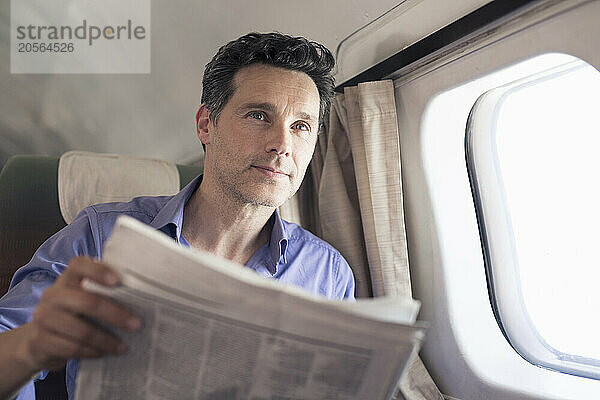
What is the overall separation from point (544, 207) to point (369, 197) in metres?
0.42

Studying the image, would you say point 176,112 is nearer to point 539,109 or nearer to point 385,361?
point 539,109

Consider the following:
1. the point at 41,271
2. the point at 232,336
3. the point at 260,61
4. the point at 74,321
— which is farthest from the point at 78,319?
the point at 260,61

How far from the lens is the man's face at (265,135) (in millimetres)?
1271

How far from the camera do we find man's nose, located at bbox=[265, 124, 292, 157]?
126 centimetres

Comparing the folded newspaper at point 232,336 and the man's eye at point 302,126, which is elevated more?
the man's eye at point 302,126

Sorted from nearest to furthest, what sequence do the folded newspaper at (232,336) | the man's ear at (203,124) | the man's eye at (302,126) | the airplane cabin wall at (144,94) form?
the folded newspaper at (232,336) < the man's eye at (302,126) < the man's ear at (203,124) < the airplane cabin wall at (144,94)

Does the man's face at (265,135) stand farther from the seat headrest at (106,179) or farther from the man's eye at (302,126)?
the seat headrest at (106,179)

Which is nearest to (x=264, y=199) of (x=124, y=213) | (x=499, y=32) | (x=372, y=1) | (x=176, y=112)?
(x=124, y=213)

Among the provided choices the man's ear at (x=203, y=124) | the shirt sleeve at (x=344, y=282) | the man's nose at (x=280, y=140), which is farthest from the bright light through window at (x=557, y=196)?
the man's ear at (x=203, y=124)

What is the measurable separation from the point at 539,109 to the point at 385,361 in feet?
2.97

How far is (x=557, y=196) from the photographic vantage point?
52.5 inches

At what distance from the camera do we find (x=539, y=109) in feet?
4.39

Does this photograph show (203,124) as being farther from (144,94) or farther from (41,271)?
(144,94)

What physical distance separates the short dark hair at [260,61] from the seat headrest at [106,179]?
0.28m
